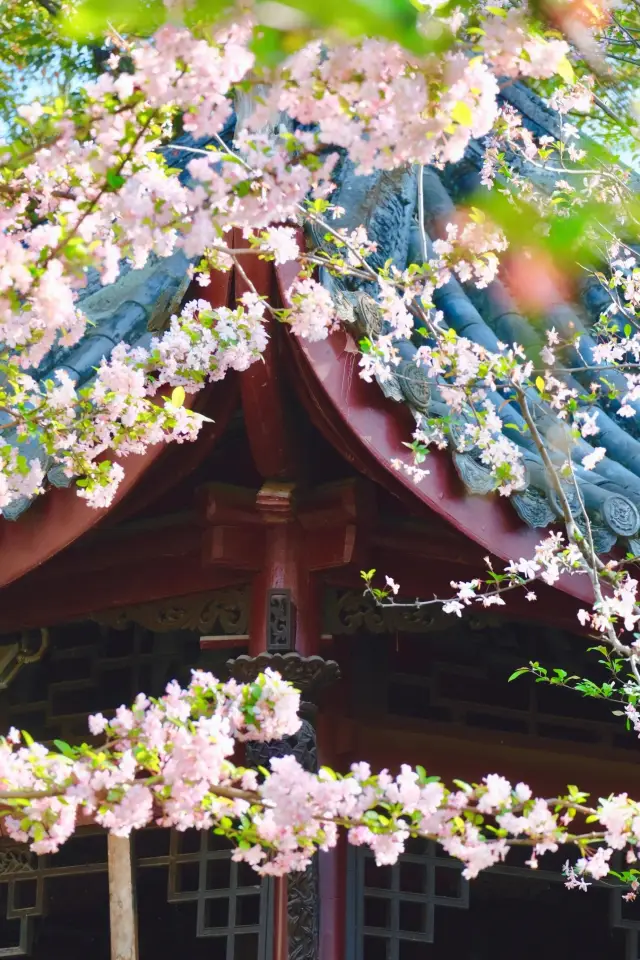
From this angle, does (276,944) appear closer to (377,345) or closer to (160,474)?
(160,474)

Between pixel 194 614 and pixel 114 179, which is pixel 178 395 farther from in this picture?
pixel 194 614

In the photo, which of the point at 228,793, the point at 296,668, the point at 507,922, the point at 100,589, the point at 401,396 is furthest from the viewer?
the point at 507,922

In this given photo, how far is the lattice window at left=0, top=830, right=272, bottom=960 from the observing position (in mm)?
5723

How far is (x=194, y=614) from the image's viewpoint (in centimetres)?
535

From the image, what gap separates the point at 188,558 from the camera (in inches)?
210

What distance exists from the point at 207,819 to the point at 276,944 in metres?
1.68

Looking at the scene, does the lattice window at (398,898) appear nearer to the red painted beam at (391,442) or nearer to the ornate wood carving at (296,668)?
the ornate wood carving at (296,668)

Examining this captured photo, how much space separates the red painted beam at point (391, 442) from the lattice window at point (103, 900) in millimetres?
1715

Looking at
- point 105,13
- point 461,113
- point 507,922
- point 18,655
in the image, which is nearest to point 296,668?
A: point 18,655

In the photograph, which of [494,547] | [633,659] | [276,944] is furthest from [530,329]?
[276,944]

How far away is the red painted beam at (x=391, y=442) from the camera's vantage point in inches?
176

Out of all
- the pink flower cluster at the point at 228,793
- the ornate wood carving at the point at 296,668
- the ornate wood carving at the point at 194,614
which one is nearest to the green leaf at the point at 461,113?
the pink flower cluster at the point at 228,793

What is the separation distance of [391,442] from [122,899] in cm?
214

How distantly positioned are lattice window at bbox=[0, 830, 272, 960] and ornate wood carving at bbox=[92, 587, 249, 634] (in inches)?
34.1
